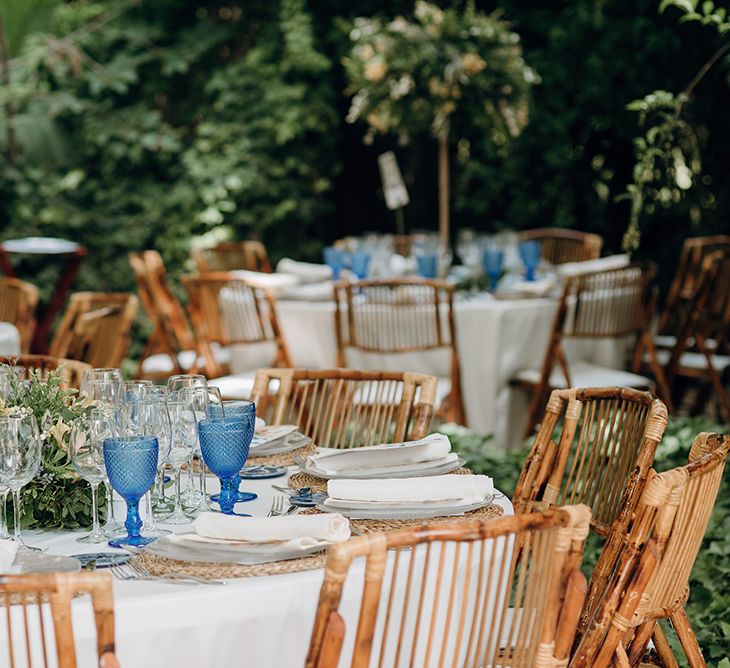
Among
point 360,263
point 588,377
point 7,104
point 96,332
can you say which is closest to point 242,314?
point 360,263

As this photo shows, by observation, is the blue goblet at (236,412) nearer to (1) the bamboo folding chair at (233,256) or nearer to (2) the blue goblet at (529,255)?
(2) the blue goblet at (529,255)

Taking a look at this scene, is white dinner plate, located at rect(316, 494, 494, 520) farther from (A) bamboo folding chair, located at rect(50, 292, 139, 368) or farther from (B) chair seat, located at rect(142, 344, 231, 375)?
(B) chair seat, located at rect(142, 344, 231, 375)

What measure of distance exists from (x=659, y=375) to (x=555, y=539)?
3.68 meters

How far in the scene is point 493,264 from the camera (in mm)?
5047

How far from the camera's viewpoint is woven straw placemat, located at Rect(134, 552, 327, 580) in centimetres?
155

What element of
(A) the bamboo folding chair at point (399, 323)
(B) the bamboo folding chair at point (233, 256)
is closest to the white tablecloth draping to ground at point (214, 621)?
(A) the bamboo folding chair at point (399, 323)

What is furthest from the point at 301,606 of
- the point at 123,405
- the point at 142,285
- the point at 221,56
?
the point at 221,56

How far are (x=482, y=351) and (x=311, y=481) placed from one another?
8.69 ft

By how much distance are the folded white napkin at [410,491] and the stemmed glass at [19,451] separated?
0.48 m

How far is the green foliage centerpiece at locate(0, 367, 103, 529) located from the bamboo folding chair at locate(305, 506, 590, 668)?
0.54 meters

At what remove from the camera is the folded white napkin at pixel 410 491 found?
6.00ft

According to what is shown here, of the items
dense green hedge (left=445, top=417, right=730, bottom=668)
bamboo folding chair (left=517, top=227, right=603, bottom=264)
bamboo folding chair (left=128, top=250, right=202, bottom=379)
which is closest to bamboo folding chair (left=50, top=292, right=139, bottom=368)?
bamboo folding chair (left=128, top=250, right=202, bottom=379)

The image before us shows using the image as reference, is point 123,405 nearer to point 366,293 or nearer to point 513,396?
point 366,293

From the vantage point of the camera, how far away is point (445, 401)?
4.59 m
